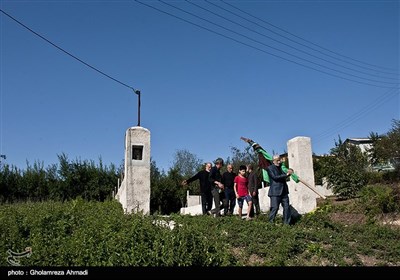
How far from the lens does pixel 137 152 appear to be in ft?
37.6

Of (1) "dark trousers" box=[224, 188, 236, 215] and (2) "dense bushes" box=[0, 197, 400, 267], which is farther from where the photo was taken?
(1) "dark trousers" box=[224, 188, 236, 215]

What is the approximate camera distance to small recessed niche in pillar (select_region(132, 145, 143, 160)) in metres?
11.4

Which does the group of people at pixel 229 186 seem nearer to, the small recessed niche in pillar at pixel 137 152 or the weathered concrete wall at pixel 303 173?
the weathered concrete wall at pixel 303 173

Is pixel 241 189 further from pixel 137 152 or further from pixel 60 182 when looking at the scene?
pixel 60 182

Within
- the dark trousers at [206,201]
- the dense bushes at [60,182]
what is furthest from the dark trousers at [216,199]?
the dense bushes at [60,182]

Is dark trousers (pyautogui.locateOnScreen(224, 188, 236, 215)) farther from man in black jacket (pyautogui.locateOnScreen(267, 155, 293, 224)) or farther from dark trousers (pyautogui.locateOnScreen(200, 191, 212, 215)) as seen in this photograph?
man in black jacket (pyautogui.locateOnScreen(267, 155, 293, 224))

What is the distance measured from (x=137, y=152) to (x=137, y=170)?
55 centimetres

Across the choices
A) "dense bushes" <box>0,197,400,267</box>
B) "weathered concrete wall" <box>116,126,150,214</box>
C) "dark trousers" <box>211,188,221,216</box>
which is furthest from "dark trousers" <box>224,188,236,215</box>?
"dense bushes" <box>0,197,400,267</box>

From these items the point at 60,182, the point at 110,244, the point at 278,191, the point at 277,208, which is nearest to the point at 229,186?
the point at 278,191

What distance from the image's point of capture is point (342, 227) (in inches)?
358

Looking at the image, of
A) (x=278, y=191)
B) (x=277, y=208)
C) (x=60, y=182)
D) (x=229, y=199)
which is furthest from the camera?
(x=60, y=182)
